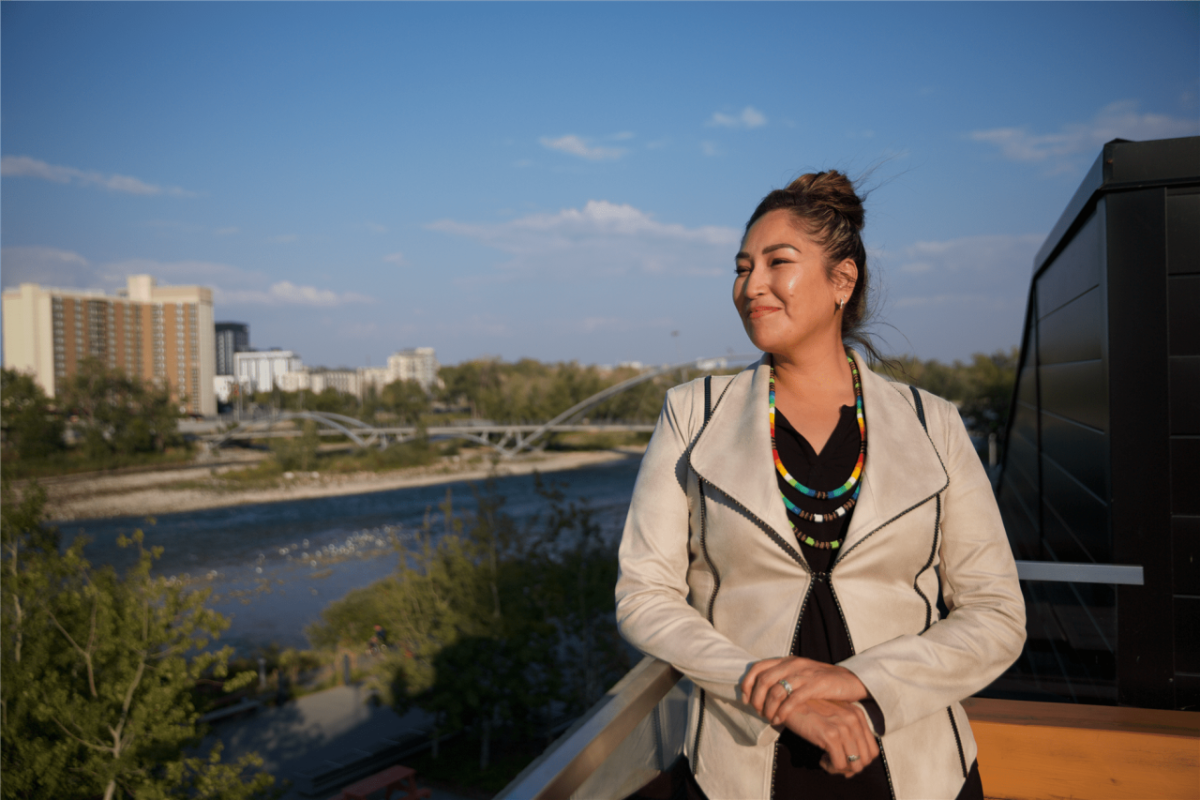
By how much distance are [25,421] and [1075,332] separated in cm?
4006

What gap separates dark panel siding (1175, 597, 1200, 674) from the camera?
1.47 metres

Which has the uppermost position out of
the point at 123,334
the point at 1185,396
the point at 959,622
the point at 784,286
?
the point at 123,334

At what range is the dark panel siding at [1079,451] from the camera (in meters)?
1.68

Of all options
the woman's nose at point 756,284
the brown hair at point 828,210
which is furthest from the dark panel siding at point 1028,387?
the woman's nose at point 756,284

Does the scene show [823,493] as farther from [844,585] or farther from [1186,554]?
[1186,554]

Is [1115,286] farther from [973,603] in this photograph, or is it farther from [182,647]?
[182,647]

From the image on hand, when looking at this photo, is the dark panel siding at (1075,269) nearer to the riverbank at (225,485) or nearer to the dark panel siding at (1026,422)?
the dark panel siding at (1026,422)

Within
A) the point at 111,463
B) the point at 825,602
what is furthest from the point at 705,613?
the point at 111,463

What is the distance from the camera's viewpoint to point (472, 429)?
115 feet

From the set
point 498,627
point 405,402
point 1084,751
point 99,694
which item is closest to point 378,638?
point 498,627

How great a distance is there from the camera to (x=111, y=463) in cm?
3475

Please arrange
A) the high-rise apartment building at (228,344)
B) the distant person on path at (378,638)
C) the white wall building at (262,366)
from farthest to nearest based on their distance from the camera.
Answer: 1. the high-rise apartment building at (228,344)
2. the white wall building at (262,366)
3. the distant person on path at (378,638)

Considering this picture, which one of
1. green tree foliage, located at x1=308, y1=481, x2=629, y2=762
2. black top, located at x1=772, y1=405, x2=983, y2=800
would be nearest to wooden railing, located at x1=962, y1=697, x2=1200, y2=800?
black top, located at x1=772, y1=405, x2=983, y2=800

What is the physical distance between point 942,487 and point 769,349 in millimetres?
256
